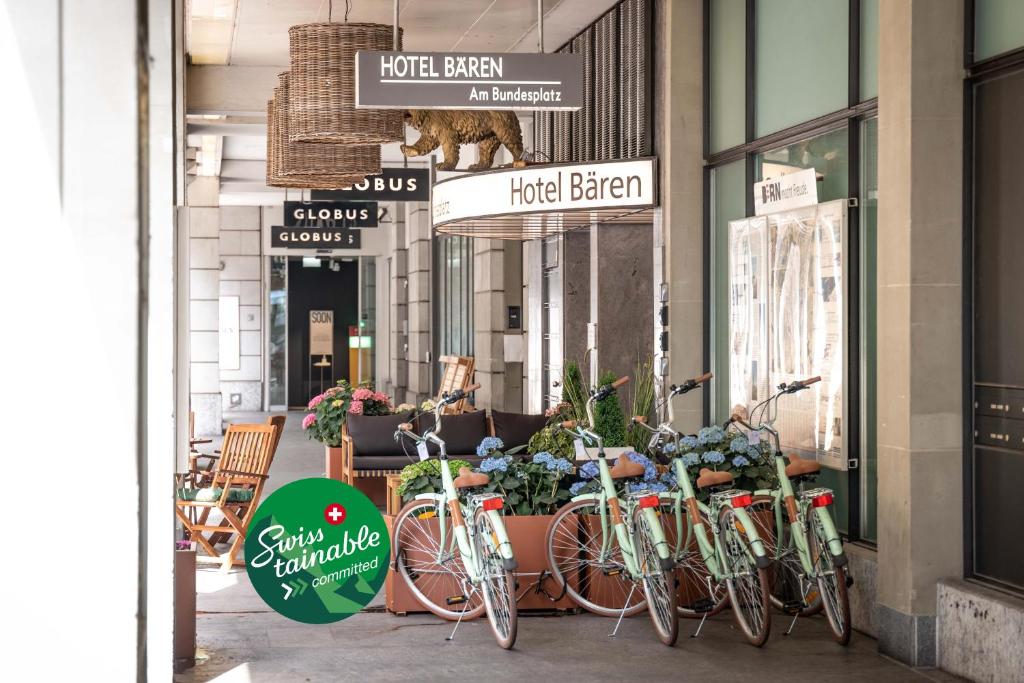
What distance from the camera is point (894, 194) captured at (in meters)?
5.80

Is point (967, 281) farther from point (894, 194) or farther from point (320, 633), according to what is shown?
point (320, 633)

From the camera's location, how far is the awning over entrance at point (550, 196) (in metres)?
9.14

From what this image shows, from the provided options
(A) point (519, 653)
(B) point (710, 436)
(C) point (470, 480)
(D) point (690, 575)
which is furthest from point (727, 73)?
(A) point (519, 653)

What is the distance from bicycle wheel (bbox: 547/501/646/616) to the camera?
6.55 m

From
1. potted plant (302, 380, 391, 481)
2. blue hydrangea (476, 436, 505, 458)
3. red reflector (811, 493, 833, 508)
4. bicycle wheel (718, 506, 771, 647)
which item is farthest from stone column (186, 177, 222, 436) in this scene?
red reflector (811, 493, 833, 508)

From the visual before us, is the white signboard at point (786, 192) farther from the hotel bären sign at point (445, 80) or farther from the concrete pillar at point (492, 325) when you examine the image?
the concrete pillar at point (492, 325)

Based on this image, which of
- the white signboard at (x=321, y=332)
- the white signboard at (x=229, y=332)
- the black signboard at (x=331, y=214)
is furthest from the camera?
the white signboard at (x=321, y=332)

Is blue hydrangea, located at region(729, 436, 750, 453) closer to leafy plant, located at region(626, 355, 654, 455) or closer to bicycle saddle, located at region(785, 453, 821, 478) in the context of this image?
bicycle saddle, located at region(785, 453, 821, 478)

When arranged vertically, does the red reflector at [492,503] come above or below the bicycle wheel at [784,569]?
above

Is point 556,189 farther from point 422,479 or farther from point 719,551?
point 719,551

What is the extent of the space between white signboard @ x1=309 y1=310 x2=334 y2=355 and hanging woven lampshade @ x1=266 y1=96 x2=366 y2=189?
683 inches

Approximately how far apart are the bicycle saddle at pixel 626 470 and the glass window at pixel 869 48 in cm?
225

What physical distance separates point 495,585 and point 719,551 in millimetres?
1089

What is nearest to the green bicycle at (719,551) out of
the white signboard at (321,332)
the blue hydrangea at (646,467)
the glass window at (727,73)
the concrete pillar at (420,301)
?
the blue hydrangea at (646,467)
